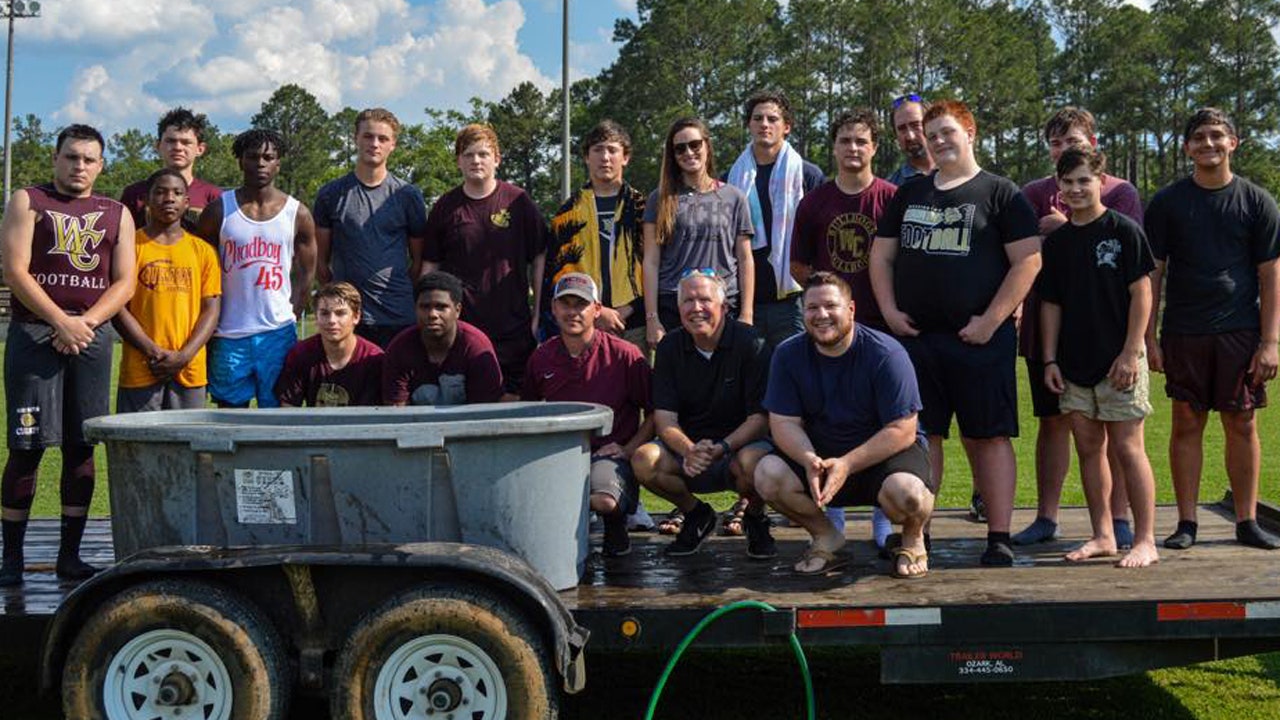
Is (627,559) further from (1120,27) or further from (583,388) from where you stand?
(1120,27)

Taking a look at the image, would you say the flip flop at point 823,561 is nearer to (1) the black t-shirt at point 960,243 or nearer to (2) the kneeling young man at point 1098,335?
(2) the kneeling young man at point 1098,335

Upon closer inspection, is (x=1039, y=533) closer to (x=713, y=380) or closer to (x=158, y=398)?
(x=713, y=380)

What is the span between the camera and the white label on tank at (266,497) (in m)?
4.36

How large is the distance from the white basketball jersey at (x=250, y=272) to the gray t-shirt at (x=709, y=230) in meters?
1.96

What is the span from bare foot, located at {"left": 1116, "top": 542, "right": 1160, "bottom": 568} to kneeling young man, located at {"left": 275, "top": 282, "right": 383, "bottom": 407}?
3431mm

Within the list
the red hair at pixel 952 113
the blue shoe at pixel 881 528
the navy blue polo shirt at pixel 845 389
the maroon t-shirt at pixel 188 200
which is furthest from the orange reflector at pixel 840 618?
the maroon t-shirt at pixel 188 200

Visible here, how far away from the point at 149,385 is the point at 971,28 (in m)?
63.7

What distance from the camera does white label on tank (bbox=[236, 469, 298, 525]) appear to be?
4.36 m

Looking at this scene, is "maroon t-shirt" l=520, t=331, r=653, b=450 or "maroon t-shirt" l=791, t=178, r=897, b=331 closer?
"maroon t-shirt" l=520, t=331, r=653, b=450

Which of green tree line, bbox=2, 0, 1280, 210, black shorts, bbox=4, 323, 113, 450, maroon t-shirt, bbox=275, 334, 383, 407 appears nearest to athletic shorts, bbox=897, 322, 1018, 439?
maroon t-shirt, bbox=275, 334, 383, 407

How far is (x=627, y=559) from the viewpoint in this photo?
213 inches

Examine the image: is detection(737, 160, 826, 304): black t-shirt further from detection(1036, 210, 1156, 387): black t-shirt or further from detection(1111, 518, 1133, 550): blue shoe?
detection(1111, 518, 1133, 550): blue shoe

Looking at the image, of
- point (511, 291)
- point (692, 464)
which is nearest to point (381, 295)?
point (511, 291)

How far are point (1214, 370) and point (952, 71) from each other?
Result: 6271cm
